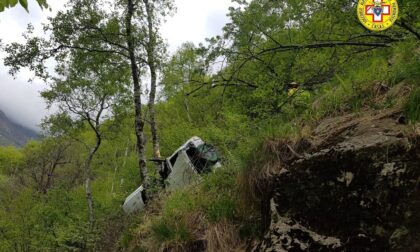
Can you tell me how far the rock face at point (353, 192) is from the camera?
9.10ft

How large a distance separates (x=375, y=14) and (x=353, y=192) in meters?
3.89

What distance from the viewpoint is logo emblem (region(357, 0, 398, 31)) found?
5555 millimetres

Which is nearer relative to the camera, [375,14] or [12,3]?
[12,3]

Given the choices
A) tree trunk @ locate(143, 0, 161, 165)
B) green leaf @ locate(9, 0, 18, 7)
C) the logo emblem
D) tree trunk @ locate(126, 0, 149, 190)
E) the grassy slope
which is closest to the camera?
green leaf @ locate(9, 0, 18, 7)

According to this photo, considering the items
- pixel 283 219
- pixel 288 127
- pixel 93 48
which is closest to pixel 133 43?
pixel 93 48

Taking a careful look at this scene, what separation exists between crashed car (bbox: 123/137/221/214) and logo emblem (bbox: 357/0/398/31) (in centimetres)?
309

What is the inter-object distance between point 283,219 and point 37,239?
1755 centimetres

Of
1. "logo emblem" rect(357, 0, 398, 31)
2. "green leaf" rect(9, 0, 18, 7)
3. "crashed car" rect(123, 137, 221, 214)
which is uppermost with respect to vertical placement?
"logo emblem" rect(357, 0, 398, 31)

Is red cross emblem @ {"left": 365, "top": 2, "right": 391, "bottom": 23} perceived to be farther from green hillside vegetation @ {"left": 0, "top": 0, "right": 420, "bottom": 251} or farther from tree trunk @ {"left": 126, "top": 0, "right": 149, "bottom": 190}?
tree trunk @ {"left": 126, "top": 0, "right": 149, "bottom": 190}

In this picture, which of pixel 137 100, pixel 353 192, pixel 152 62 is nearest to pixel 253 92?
pixel 353 192

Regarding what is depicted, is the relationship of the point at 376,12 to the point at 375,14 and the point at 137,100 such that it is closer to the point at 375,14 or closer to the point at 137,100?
the point at 375,14

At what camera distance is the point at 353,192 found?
3.03m

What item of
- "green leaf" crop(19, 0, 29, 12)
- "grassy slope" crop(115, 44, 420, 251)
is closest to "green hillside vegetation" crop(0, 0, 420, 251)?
"grassy slope" crop(115, 44, 420, 251)

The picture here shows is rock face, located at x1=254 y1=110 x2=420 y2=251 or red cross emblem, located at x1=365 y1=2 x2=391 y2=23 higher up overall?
A: red cross emblem, located at x1=365 y1=2 x2=391 y2=23
